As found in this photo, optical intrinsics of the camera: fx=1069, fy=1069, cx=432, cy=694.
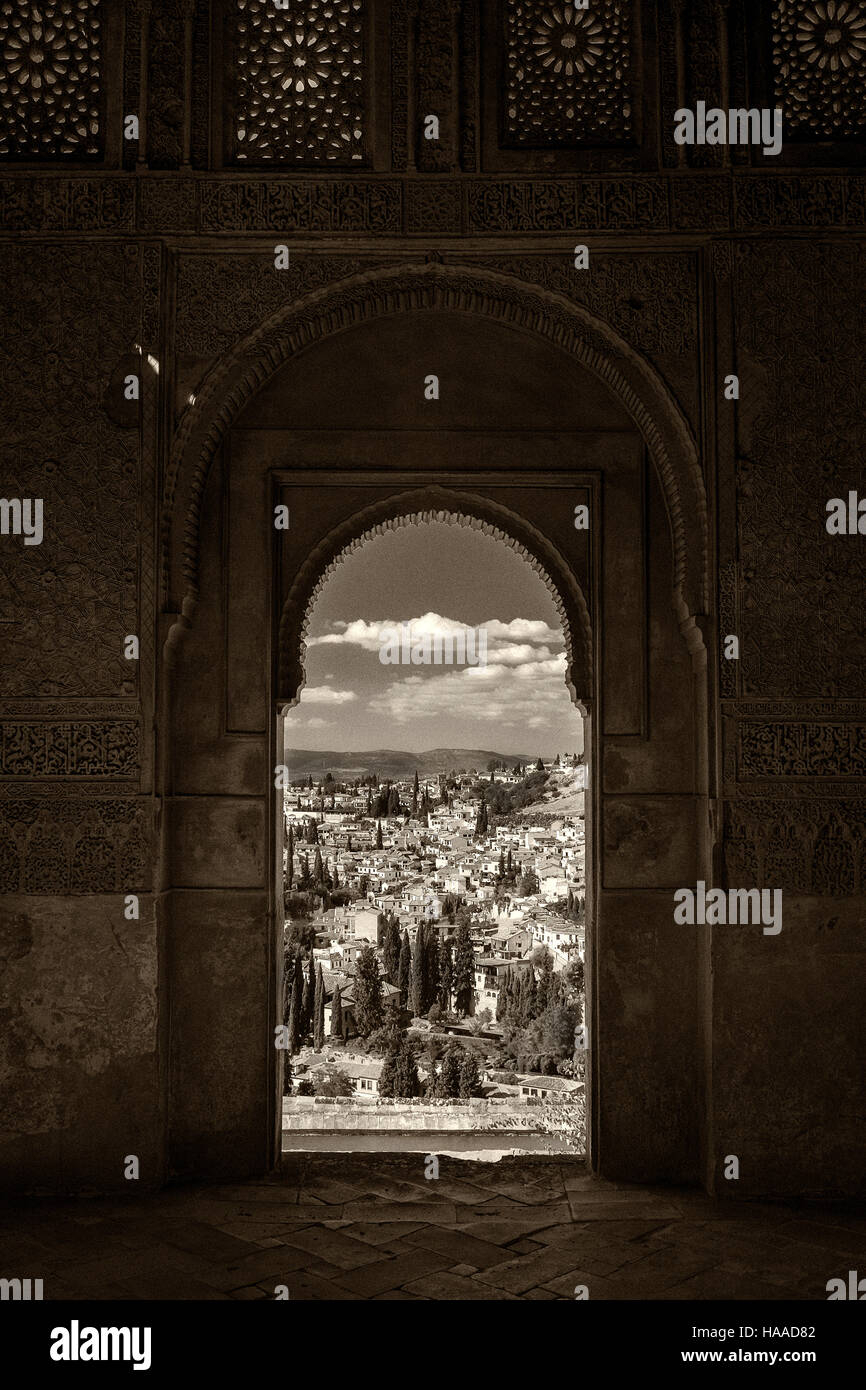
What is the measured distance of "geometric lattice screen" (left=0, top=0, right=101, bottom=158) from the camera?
4.96 m

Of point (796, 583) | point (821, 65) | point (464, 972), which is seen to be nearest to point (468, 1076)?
point (464, 972)

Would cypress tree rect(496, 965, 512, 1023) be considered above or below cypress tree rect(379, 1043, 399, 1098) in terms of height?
above

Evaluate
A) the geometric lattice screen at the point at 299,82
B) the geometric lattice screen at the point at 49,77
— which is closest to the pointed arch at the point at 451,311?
the geometric lattice screen at the point at 299,82

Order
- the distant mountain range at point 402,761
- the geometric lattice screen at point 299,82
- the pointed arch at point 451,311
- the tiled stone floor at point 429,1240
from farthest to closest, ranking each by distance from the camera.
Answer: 1. the distant mountain range at point 402,761
2. the geometric lattice screen at point 299,82
3. the pointed arch at point 451,311
4. the tiled stone floor at point 429,1240

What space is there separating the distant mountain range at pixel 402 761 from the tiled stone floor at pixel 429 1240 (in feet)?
7.43

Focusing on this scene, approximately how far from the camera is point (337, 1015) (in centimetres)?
595

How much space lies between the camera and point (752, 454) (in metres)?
4.85

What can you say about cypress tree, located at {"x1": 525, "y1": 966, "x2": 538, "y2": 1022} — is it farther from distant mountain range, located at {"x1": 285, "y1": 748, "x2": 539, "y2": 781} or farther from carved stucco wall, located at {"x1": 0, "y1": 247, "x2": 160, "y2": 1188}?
carved stucco wall, located at {"x1": 0, "y1": 247, "x2": 160, "y2": 1188}

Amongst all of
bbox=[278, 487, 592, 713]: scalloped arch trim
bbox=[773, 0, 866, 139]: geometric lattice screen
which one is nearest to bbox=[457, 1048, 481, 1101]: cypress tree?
bbox=[278, 487, 592, 713]: scalloped arch trim

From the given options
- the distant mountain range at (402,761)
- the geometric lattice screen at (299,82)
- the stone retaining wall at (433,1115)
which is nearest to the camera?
the geometric lattice screen at (299,82)

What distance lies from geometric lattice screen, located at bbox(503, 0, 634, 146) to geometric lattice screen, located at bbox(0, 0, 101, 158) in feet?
6.39

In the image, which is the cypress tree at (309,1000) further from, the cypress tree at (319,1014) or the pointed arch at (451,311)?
the pointed arch at (451,311)

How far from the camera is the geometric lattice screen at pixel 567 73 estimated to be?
5027 mm

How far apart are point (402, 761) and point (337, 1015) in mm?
1523
